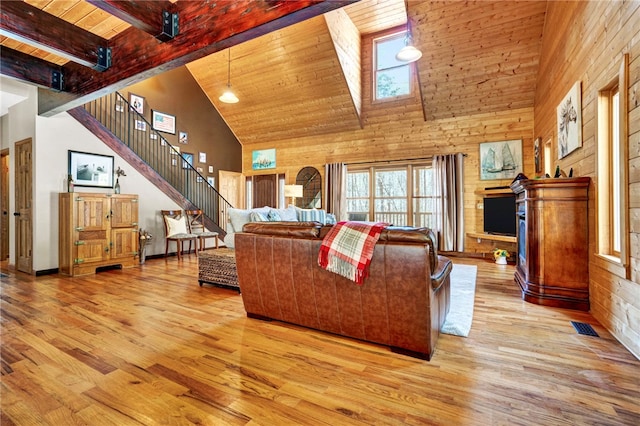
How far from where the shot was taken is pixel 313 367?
1867mm

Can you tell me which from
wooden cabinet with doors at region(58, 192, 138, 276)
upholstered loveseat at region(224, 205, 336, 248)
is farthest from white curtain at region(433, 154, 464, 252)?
wooden cabinet with doors at region(58, 192, 138, 276)

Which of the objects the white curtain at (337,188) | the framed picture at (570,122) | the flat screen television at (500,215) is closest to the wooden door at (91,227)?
the white curtain at (337,188)

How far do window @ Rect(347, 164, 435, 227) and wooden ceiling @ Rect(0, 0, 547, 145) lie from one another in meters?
1.22

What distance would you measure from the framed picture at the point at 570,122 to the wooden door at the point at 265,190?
6.41 meters

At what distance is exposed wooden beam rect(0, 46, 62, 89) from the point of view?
3244 millimetres

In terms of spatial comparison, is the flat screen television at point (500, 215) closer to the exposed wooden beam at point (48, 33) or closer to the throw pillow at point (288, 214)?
the throw pillow at point (288, 214)

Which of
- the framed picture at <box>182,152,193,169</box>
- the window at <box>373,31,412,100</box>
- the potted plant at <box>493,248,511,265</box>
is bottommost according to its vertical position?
the potted plant at <box>493,248,511,265</box>

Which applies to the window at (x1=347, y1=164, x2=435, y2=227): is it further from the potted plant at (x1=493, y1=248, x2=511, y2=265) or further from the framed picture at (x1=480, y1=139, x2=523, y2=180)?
the potted plant at (x1=493, y1=248, x2=511, y2=265)

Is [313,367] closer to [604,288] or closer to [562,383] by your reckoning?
[562,383]

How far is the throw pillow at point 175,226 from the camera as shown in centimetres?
580

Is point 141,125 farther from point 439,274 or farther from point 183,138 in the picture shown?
point 439,274

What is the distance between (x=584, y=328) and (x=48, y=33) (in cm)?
530

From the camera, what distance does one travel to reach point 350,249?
1983 millimetres

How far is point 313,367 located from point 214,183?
716 centimetres
